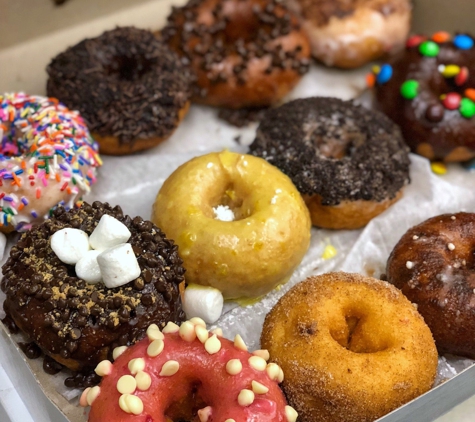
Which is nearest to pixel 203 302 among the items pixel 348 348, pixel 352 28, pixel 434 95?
pixel 348 348

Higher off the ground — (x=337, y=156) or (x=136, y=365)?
(x=136, y=365)

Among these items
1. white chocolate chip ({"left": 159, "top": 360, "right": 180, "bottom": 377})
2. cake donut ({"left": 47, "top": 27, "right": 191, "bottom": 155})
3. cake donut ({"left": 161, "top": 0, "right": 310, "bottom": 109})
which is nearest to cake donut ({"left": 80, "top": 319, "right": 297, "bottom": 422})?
white chocolate chip ({"left": 159, "top": 360, "right": 180, "bottom": 377})

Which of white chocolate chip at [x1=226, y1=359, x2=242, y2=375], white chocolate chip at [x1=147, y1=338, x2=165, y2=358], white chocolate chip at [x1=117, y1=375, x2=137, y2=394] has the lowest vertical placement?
white chocolate chip at [x1=226, y1=359, x2=242, y2=375]

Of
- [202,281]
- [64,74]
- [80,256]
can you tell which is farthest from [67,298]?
[64,74]

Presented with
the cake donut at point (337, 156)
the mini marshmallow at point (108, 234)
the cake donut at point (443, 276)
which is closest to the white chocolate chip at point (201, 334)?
the mini marshmallow at point (108, 234)

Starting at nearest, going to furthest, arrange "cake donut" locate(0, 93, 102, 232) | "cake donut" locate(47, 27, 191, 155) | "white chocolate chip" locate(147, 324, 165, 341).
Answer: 1. "white chocolate chip" locate(147, 324, 165, 341)
2. "cake donut" locate(0, 93, 102, 232)
3. "cake donut" locate(47, 27, 191, 155)

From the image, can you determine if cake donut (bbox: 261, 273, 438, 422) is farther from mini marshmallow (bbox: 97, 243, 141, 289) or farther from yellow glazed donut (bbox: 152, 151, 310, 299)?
mini marshmallow (bbox: 97, 243, 141, 289)

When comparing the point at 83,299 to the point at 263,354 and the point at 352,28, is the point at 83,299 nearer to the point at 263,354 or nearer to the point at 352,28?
the point at 263,354

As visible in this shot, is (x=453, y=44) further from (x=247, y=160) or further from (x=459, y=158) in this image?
(x=247, y=160)
